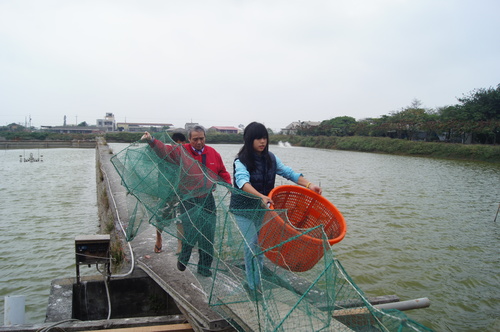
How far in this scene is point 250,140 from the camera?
3328 mm

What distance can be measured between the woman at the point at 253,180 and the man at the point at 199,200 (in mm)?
392

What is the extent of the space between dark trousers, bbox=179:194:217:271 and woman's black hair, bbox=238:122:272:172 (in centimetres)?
61

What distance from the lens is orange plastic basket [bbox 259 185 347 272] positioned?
9.23ft

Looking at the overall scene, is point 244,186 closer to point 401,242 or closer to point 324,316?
point 324,316

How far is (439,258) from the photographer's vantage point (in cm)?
746

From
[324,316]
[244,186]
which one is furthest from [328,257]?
[244,186]

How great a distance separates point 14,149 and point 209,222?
52498 millimetres

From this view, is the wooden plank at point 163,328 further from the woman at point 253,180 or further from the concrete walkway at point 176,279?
the woman at point 253,180

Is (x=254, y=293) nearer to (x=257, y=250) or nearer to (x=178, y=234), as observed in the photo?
(x=257, y=250)

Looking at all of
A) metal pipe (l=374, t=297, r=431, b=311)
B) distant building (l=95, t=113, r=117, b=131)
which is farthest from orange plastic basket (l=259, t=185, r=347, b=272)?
distant building (l=95, t=113, r=117, b=131)

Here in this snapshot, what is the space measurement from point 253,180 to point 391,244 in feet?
19.7

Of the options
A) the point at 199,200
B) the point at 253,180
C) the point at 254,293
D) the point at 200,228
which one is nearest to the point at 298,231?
the point at 254,293

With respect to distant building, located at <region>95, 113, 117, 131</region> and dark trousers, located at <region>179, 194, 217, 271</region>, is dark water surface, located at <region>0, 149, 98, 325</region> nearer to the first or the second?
dark trousers, located at <region>179, 194, 217, 271</region>

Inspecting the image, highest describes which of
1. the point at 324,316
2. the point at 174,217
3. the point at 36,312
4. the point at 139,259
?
the point at 174,217
